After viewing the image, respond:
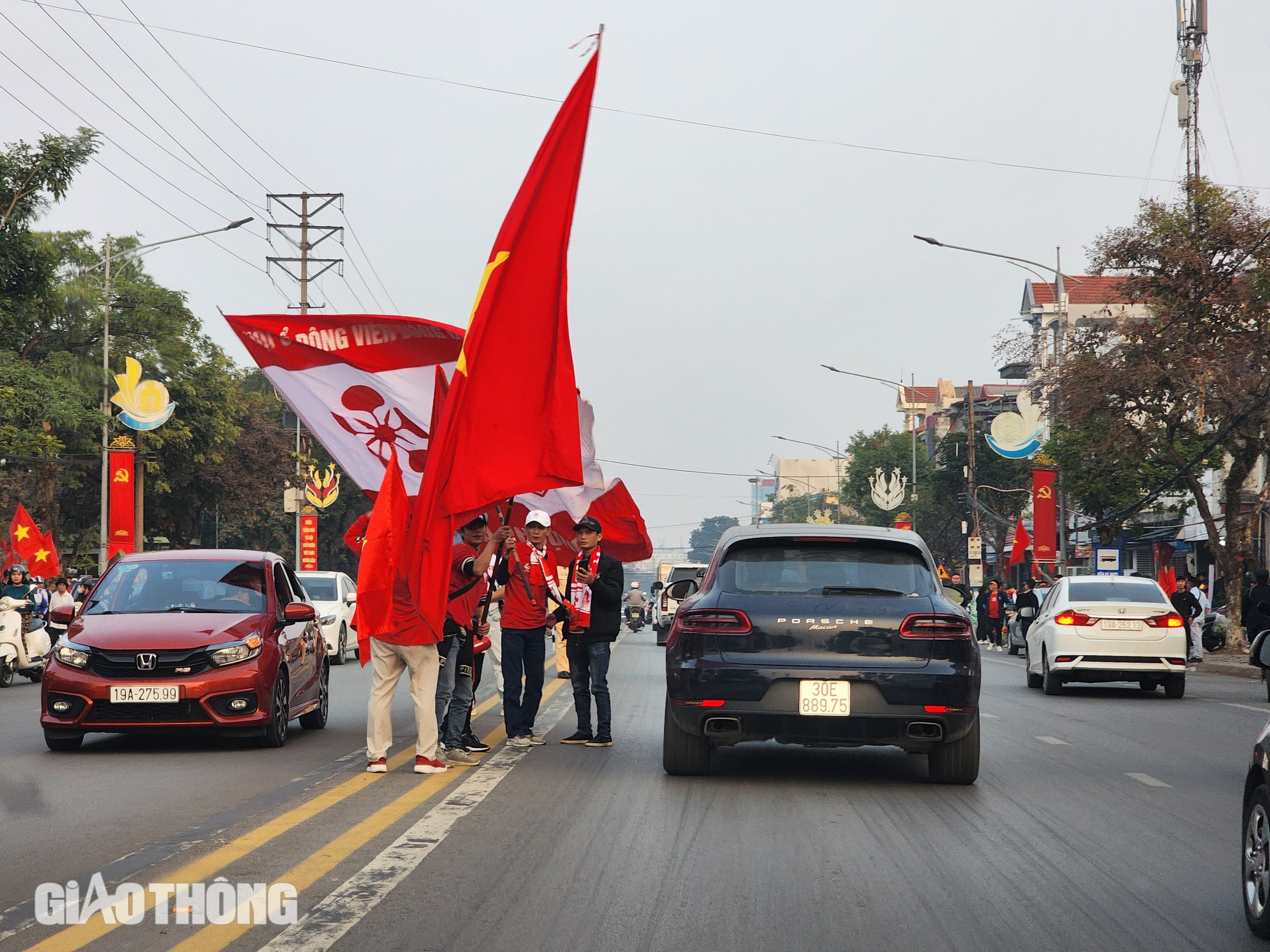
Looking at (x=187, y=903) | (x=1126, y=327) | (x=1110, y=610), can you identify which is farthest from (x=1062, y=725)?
Answer: (x=1126, y=327)

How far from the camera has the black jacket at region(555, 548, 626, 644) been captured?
12.0 m

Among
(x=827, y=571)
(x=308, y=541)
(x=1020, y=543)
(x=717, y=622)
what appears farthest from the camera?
(x=308, y=541)

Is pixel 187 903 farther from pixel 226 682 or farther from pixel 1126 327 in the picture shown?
pixel 1126 327

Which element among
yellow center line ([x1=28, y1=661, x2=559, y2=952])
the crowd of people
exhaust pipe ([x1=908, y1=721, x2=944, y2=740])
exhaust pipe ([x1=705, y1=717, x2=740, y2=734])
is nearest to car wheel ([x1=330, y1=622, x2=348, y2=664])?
the crowd of people

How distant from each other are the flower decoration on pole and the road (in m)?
31.7

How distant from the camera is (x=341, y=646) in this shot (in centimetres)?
2758

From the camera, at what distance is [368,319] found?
13.4 meters

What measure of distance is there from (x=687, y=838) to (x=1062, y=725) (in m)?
8.63

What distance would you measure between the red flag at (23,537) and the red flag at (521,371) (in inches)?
944

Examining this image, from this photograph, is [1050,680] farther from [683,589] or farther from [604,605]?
[683,589]

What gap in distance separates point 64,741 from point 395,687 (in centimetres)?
337

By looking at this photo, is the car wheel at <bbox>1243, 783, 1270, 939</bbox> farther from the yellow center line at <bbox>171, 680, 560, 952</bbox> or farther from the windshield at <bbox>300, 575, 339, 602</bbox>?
the windshield at <bbox>300, 575, 339, 602</bbox>

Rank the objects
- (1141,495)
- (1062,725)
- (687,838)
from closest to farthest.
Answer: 1. (687,838)
2. (1062,725)
3. (1141,495)

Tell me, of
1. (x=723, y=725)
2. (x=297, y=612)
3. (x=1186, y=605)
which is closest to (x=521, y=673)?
(x=297, y=612)
